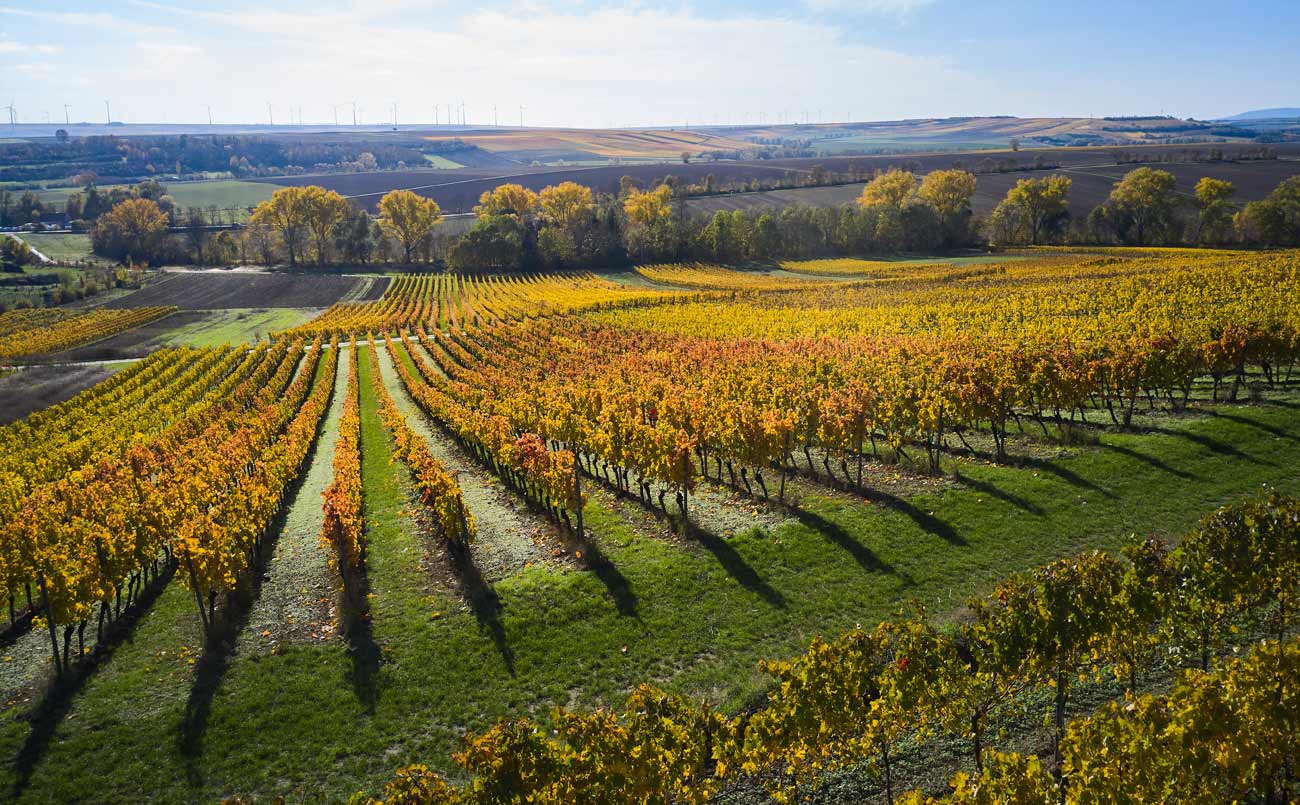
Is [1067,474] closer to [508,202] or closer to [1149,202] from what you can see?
[1149,202]

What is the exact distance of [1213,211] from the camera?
93.9 metres

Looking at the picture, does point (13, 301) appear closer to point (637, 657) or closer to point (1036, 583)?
point (637, 657)

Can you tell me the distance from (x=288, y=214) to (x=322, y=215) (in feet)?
18.6

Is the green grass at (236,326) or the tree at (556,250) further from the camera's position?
the tree at (556,250)

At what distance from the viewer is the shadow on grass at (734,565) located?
1951 centimetres

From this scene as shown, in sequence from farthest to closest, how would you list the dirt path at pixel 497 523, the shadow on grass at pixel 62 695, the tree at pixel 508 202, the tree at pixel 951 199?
1. the tree at pixel 508 202
2. the tree at pixel 951 199
3. the dirt path at pixel 497 523
4. the shadow on grass at pixel 62 695

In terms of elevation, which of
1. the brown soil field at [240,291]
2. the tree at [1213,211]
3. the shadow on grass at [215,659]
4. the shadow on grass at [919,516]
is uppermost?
the tree at [1213,211]

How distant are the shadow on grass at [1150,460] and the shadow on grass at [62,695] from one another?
3323cm

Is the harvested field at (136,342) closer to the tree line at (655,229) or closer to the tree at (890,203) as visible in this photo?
the tree line at (655,229)

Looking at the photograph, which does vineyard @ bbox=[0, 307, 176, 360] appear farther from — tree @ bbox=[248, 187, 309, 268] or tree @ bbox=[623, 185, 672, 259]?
tree @ bbox=[623, 185, 672, 259]

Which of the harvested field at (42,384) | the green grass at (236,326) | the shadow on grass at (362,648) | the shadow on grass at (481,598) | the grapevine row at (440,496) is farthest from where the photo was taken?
the green grass at (236,326)

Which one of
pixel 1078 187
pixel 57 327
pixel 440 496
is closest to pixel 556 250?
pixel 57 327

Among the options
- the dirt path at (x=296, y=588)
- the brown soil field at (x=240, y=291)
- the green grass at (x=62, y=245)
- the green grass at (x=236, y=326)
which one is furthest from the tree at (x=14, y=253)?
the dirt path at (x=296, y=588)

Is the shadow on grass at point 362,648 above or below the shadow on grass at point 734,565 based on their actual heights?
below
